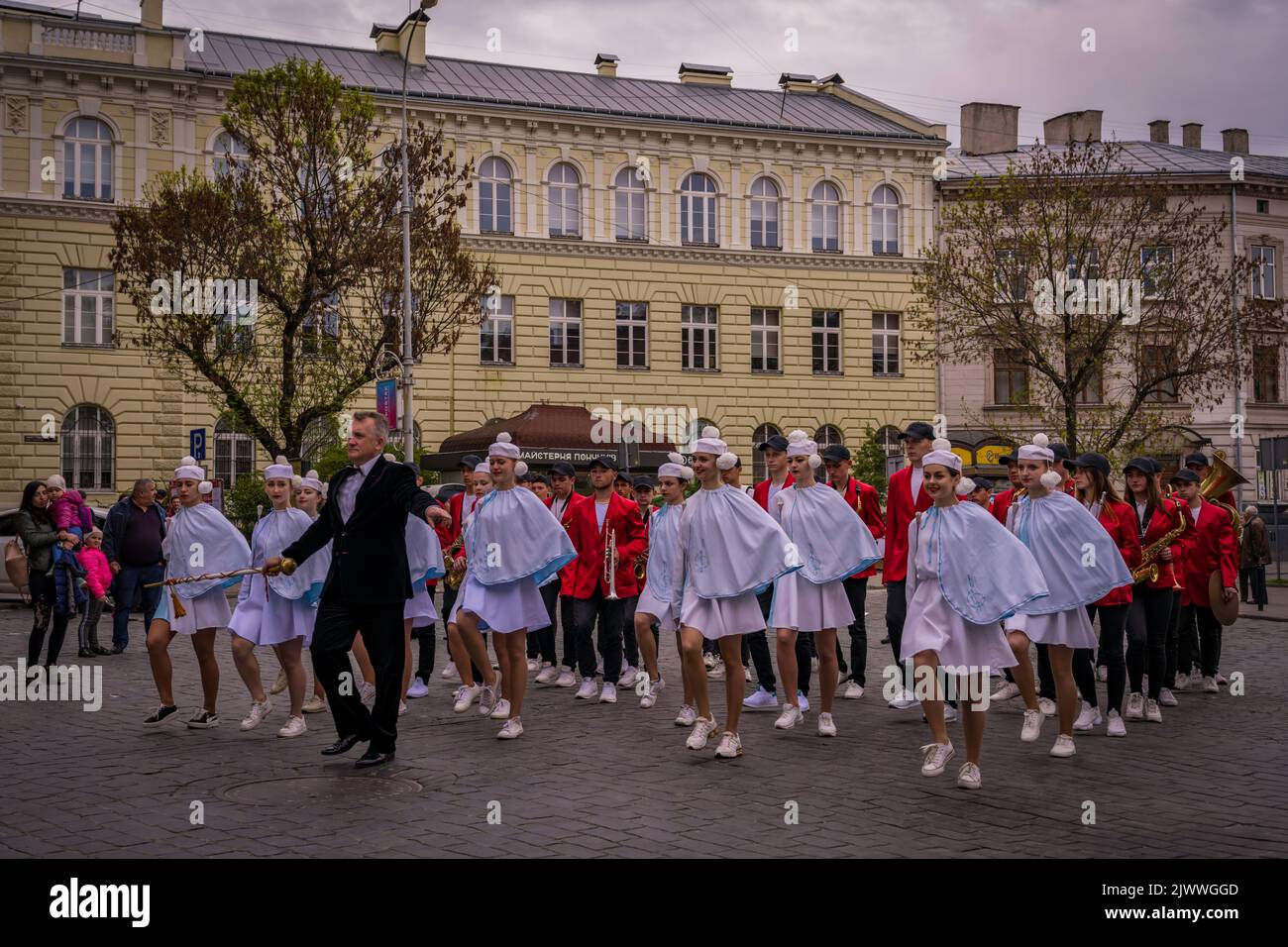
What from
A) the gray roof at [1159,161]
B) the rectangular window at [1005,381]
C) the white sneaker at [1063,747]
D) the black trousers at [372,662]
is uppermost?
the gray roof at [1159,161]

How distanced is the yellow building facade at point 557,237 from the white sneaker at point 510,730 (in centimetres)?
3030

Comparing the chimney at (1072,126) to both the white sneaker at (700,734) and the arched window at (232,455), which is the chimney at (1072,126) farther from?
the white sneaker at (700,734)

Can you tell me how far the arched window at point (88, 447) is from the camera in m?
40.1

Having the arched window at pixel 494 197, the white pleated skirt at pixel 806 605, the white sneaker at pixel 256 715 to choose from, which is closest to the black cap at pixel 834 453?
the white pleated skirt at pixel 806 605

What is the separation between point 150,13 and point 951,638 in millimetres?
38767

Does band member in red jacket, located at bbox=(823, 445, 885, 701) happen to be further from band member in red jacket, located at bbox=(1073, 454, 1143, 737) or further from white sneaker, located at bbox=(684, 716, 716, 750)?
white sneaker, located at bbox=(684, 716, 716, 750)

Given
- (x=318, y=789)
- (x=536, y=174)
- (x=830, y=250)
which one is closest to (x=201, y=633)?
(x=318, y=789)

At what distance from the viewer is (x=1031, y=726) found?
1034 centimetres

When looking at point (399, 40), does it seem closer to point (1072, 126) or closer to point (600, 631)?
point (1072, 126)

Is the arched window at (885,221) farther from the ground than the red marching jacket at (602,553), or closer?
farther from the ground

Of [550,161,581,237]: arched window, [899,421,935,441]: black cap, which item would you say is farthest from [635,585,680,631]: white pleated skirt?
[550,161,581,237]: arched window

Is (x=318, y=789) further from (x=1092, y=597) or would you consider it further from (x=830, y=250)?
(x=830, y=250)

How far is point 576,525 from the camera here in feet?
44.5

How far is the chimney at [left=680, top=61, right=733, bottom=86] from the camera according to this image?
51406 millimetres
